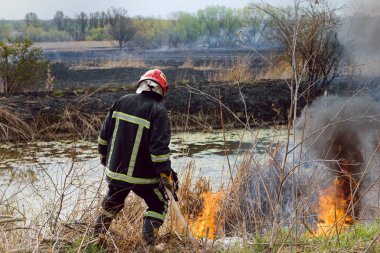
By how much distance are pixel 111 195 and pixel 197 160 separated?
19.1 ft

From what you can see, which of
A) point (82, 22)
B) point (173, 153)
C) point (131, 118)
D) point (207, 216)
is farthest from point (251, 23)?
point (82, 22)

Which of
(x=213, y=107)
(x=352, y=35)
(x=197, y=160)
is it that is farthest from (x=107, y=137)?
(x=213, y=107)

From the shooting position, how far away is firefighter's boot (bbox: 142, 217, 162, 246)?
4.39 m

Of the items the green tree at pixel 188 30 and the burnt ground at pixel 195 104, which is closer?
the burnt ground at pixel 195 104

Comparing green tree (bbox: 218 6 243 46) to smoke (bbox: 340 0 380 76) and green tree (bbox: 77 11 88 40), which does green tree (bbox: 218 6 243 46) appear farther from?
smoke (bbox: 340 0 380 76)

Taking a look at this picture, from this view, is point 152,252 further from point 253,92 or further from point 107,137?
point 253,92

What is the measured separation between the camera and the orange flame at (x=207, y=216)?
5.62 meters

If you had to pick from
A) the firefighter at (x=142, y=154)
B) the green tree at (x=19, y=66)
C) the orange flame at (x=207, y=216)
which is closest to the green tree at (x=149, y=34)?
the green tree at (x=19, y=66)

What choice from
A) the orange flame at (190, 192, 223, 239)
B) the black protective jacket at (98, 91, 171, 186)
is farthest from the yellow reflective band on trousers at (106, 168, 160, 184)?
the orange flame at (190, 192, 223, 239)

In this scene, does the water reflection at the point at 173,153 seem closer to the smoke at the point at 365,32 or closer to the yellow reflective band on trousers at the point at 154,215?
the smoke at the point at 365,32

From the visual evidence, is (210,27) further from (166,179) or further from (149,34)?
(166,179)

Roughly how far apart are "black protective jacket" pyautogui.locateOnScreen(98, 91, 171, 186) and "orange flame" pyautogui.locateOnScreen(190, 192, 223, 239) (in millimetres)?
1258

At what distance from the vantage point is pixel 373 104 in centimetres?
1027

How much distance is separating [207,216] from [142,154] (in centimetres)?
186
